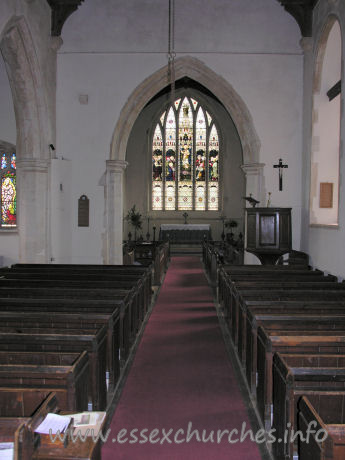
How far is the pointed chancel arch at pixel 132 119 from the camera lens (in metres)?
9.92

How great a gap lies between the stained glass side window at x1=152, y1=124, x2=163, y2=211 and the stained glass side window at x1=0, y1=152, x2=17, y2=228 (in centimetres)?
721

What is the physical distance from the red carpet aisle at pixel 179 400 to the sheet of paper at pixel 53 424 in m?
0.99

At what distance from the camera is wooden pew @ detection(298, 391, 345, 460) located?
167cm

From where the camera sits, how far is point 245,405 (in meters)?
3.28

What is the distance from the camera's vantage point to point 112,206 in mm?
10109

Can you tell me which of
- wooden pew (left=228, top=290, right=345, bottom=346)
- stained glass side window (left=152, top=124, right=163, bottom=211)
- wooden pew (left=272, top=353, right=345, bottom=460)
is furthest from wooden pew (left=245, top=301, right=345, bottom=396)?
stained glass side window (left=152, top=124, right=163, bottom=211)

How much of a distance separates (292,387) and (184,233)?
43.9 feet

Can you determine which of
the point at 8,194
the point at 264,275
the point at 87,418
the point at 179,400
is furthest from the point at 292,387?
the point at 8,194

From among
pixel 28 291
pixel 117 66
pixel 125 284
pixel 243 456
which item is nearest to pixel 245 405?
pixel 243 456

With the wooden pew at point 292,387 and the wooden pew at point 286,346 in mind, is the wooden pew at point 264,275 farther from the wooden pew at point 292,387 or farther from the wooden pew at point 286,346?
the wooden pew at point 292,387

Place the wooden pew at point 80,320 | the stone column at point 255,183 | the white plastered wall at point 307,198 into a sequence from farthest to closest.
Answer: the stone column at point 255,183
the white plastered wall at point 307,198
the wooden pew at point 80,320

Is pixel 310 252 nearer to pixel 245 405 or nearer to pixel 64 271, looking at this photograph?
pixel 64 271

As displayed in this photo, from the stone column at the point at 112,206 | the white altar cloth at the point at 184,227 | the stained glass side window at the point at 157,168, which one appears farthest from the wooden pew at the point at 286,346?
the stained glass side window at the point at 157,168

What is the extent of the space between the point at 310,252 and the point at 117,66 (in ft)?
20.5
